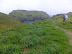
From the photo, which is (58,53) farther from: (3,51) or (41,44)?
(3,51)

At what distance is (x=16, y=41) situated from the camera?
6.39 meters

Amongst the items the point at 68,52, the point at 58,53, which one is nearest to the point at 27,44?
the point at 58,53

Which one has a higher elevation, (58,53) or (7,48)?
(7,48)

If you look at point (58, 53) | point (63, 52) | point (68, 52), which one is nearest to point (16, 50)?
point (58, 53)

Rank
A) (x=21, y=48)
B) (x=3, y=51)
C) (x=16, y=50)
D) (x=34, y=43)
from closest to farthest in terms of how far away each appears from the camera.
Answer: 1. (x=3, y=51)
2. (x=16, y=50)
3. (x=21, y=48)
4. (x=34, y=43)

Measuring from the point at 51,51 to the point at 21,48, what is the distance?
2.30m

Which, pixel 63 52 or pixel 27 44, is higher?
pixel 27 44

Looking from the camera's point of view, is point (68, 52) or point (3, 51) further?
point (68, 52)

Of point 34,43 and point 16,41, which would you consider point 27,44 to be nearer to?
point 34,43

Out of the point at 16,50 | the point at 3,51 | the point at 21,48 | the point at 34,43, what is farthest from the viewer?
the point at 34,43

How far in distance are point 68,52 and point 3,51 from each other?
15.1 feet

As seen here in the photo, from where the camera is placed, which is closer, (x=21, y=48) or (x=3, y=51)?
(x=3, y=51)

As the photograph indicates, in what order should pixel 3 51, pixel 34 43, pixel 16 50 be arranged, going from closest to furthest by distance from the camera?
pixel 3 51 → pixel 16 50 → pixel 34 43

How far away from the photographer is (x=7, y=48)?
4945mm
